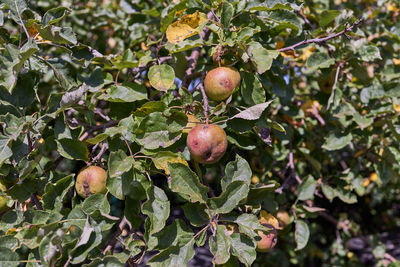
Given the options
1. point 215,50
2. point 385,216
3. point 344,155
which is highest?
point 215,50

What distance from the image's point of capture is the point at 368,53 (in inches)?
61.9

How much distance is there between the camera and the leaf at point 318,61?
1.58 m

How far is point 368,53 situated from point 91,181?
1.17 m

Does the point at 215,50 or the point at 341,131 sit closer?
the point at 215,50

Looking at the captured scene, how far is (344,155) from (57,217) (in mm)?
2173

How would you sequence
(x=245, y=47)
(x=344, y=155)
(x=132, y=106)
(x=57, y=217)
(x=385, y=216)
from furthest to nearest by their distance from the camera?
1. (x=385, y=216)
2. (x=344, y=155)
3. (x=132, y=106)
4. (x=245, y=47)
5. (x=57, y=217)

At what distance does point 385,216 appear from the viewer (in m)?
3.62

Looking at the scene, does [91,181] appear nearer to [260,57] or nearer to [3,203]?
[3,203]

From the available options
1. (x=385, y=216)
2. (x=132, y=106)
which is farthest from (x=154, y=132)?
(x=385, y=216)

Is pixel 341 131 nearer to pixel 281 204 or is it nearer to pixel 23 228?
pixel 281 204

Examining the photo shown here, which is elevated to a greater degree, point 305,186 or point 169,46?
point 169,46

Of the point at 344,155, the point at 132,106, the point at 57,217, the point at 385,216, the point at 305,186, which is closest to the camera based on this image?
the point at 57,217

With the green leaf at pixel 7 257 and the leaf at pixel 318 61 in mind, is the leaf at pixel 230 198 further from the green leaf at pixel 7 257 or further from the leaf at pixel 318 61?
the leaf at pixel 318 61

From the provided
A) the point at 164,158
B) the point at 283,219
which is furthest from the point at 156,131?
the point at 283,219
